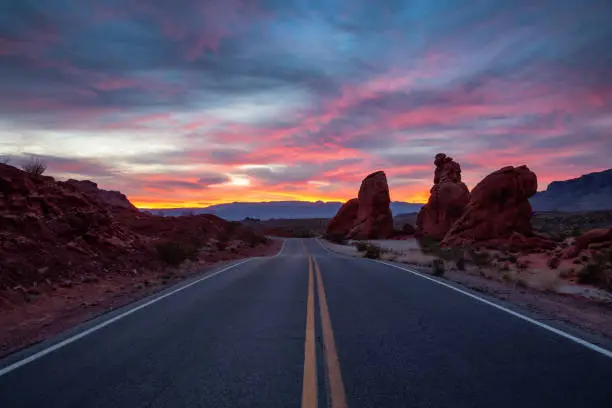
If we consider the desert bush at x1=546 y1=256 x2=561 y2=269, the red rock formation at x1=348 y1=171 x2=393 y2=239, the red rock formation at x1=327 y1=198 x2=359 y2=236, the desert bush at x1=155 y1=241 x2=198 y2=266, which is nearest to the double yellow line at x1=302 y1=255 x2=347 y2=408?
the desert bush at x1=155 y1=241 x2=198 y2=266

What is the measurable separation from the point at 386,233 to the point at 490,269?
5263 centimetres

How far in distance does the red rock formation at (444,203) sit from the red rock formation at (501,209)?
41.3 ft

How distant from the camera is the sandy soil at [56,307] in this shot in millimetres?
9125

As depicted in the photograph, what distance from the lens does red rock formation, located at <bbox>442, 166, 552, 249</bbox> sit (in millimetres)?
39875

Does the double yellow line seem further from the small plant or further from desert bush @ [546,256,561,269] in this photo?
desert bush @ [546,256,561,269]

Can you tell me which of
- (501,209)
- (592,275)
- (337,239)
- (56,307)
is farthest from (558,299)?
(337,239)

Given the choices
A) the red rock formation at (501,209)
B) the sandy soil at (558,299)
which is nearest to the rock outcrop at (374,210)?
the red rock formation at (501,209)

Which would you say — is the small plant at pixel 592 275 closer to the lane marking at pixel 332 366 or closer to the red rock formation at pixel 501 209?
the lane marking at pixel 332 366

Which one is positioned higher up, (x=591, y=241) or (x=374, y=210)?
(x=374, y=210)

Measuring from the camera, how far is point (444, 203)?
5684cm

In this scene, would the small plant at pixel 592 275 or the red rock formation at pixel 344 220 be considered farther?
the red rock formation at pixel 344 220

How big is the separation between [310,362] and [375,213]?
71.1 metres

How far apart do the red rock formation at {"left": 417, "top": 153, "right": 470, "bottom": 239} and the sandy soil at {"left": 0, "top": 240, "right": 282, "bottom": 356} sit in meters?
42.3

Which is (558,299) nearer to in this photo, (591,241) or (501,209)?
(591,241)
